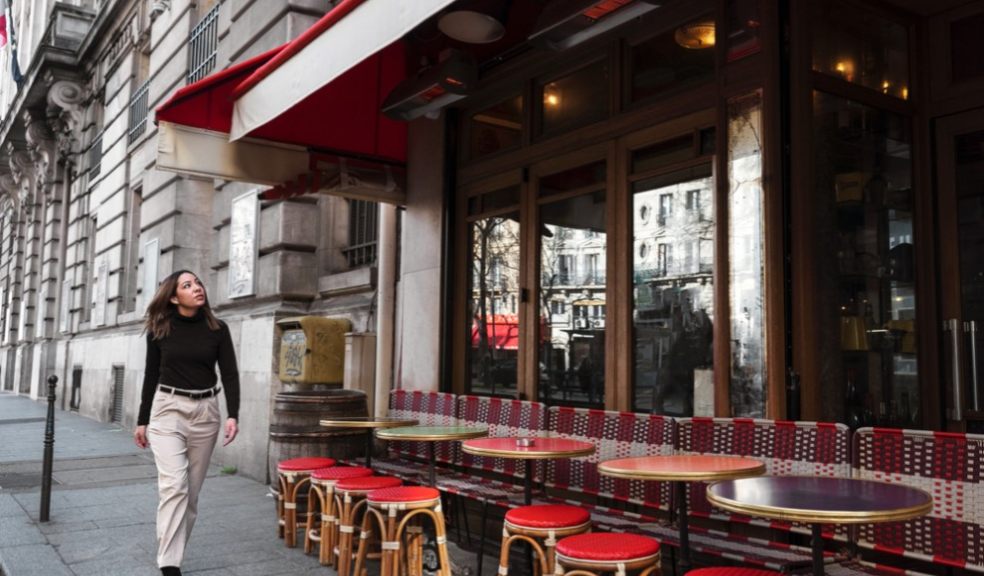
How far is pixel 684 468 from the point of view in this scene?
363 centimetres

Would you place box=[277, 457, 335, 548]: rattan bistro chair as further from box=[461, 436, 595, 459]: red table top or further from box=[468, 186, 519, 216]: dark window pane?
box=[468, 186, 519, 216]: dark window pane

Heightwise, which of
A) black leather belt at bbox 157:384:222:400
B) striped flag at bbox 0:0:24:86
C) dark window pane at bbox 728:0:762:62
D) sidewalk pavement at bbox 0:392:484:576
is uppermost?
striped flag at bbox 0:0:24:86

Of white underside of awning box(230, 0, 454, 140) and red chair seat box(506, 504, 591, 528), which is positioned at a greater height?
white underside of awning box(230, 0, 454, 140)

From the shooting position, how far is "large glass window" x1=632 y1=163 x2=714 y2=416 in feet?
16.9

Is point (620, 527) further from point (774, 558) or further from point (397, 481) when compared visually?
point (397, 481)

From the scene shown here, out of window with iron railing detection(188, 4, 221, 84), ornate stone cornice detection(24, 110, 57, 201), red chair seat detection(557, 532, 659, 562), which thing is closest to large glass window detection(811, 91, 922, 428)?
red chair seat detection(557, 532, 659, 562)

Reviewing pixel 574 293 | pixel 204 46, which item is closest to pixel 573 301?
pixel 574 293

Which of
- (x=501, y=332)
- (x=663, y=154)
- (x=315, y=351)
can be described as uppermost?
(x=663, y=154)

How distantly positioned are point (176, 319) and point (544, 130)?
3339 mm

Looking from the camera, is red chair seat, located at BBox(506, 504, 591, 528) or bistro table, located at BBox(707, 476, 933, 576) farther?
red chair seat, located at BBox(506, 504, 591, 528)

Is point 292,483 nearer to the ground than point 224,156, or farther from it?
nearer to the ground

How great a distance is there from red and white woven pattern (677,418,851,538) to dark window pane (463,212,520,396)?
2.43m

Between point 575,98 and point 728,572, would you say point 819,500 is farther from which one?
point 575,98

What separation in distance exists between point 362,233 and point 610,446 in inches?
216
